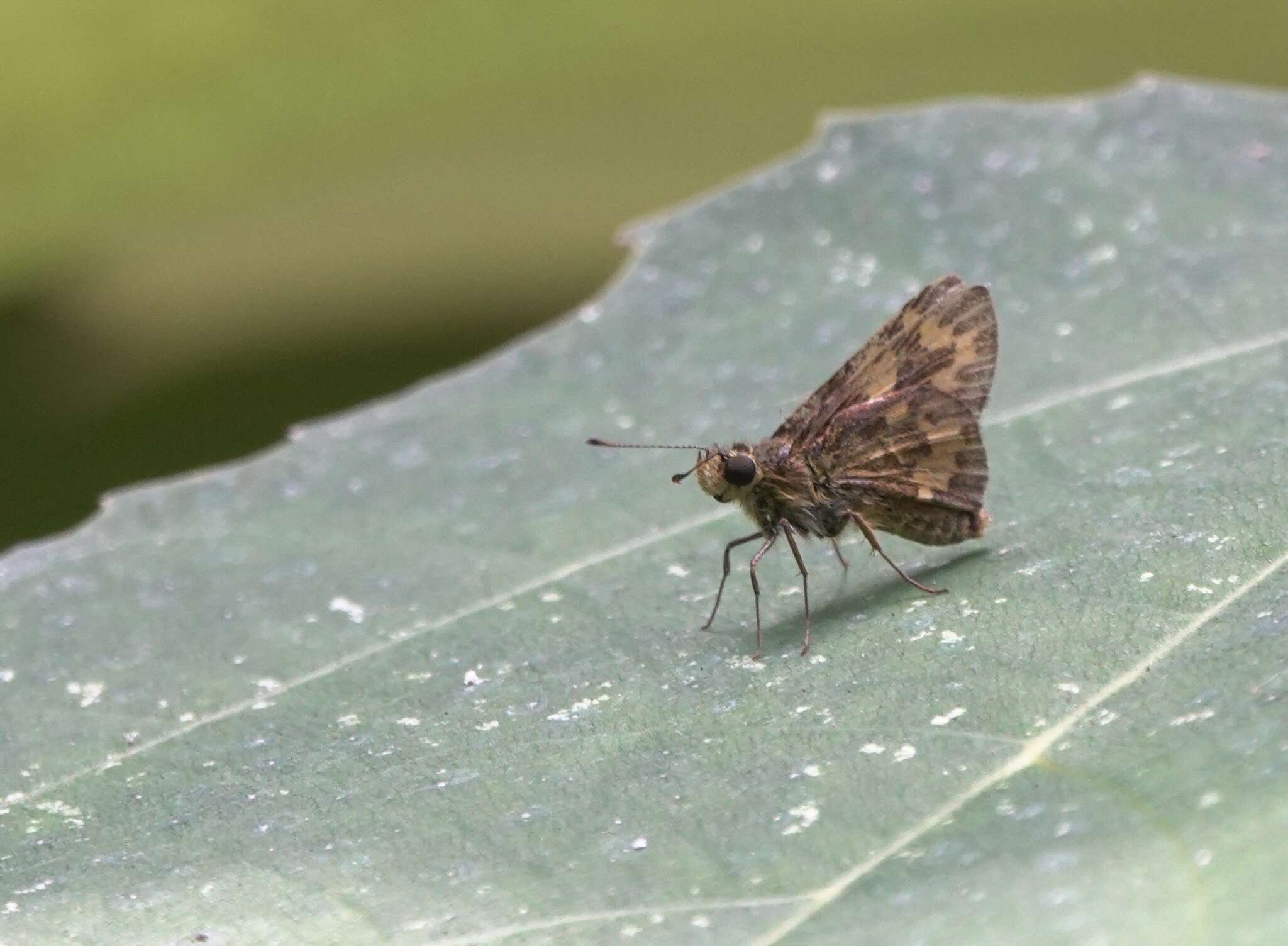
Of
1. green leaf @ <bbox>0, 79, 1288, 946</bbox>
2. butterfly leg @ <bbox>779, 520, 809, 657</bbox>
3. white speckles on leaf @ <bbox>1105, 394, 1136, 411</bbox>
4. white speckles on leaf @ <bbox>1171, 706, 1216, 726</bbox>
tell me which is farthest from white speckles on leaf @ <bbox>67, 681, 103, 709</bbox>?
white speckles on leaf @ <bbox>1105, 394, 1136, 411</bbox>

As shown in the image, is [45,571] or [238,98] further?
[238,98]

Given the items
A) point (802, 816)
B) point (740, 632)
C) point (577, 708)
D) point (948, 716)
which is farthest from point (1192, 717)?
point (740, 632)

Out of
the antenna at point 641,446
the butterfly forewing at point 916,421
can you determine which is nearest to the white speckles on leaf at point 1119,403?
the butterfly forewing at point 916,421

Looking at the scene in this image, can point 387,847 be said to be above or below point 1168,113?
below

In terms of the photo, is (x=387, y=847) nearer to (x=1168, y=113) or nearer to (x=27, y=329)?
(x=1168, y=113)

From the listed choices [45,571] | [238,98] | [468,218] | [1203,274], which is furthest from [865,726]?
[468,218]

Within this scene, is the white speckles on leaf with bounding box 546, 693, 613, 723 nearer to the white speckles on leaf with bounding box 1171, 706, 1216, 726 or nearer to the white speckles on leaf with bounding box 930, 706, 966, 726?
the white speckles on leaf with bounding box 930, 706, 966, 726
